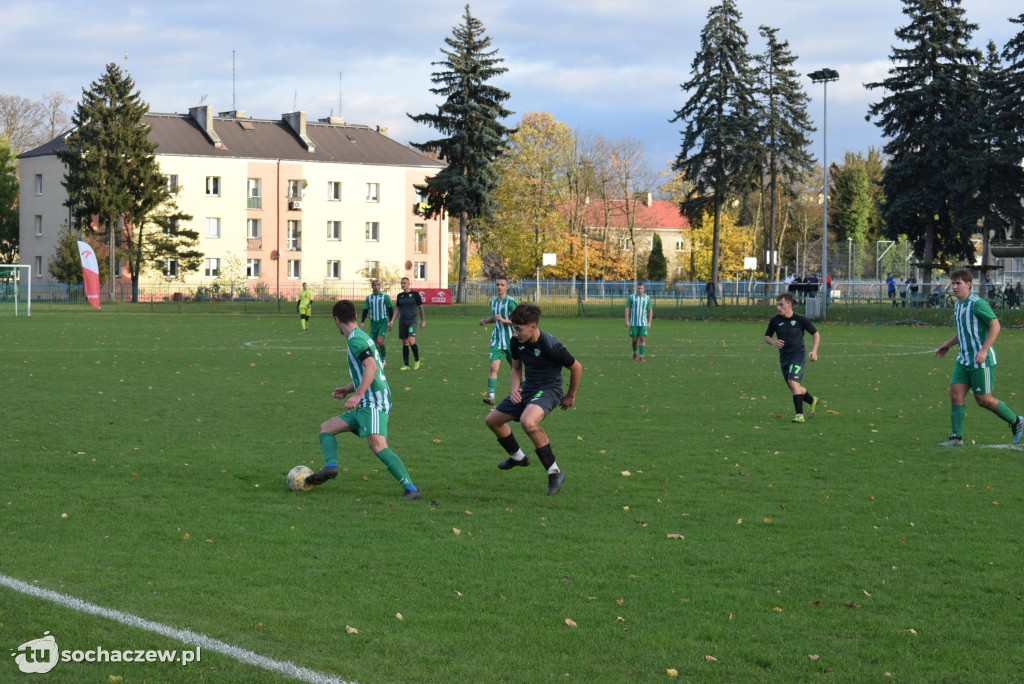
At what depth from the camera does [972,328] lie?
38.3ft

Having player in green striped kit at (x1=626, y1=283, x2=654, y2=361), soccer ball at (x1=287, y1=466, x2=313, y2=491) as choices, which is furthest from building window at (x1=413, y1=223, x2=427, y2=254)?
soccer ball at (x1=287, y1=466, x2=313, y2=491)

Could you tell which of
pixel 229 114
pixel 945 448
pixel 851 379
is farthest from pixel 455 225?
pixel 945 448

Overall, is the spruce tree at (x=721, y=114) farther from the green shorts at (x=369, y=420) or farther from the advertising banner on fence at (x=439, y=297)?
the green shorts at (x=369, y=420)

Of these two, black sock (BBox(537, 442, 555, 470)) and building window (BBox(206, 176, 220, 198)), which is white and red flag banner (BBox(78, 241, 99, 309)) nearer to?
building window (BBox(206, 176, 220, 198))

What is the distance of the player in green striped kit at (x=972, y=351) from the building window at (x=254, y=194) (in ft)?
229

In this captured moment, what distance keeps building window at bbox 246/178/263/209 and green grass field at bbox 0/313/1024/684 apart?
206ft

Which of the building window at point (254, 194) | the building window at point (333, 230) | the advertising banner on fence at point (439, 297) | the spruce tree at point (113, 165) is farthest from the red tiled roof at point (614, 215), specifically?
the spruce tree at point (113, 165)

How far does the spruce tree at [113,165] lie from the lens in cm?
6225

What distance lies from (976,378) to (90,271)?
136ft

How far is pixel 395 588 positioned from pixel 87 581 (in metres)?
1.83

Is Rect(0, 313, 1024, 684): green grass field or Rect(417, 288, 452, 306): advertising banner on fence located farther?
Rect(417, 288, 452, 306): advertising banner on fence

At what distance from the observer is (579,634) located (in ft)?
18.7

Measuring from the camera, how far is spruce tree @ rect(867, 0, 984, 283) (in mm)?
49906

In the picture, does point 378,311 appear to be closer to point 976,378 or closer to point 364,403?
point 976,378
